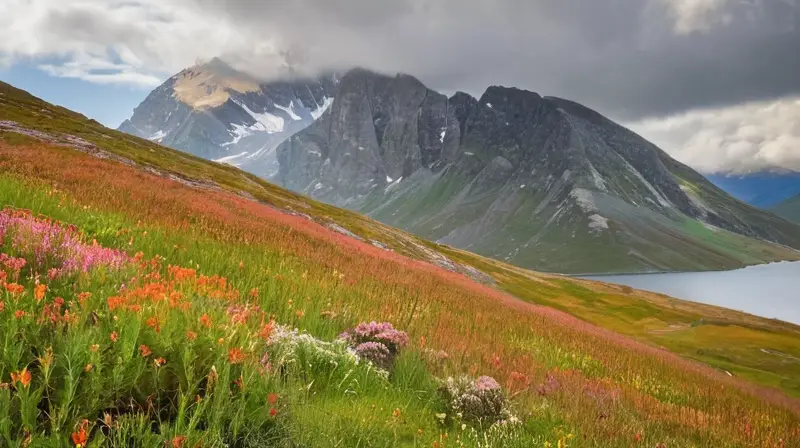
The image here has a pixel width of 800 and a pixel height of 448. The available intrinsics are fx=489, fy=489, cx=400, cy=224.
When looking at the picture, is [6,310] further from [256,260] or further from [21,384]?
[256,260]

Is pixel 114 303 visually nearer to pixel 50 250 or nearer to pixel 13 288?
pixel 13 288

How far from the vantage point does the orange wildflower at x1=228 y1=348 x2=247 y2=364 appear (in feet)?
12.4

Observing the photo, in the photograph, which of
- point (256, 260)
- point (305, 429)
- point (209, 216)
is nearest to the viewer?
point (305, 429)

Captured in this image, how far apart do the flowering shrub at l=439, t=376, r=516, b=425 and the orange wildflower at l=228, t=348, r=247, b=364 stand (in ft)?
8.09

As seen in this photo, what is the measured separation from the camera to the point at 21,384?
2.78 metres

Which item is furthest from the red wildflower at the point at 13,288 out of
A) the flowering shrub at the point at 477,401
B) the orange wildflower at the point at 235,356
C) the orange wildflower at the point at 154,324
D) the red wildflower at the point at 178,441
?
the flowering shrub at the point at 477,401

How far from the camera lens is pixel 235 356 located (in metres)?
3.79

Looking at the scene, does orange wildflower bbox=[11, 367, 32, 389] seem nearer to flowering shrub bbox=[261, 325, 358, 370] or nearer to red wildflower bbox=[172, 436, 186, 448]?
red wildflower bbox=[172, 436, 186, 448]

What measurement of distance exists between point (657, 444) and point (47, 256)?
6.95m

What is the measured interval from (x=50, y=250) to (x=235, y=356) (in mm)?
2966

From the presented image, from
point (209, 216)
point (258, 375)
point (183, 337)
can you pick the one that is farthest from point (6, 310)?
point (209, 216)

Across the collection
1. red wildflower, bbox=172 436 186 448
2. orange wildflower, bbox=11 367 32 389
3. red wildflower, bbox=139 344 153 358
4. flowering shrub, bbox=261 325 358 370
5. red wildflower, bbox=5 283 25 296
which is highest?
red wildflower, bbox=5 283 25 296

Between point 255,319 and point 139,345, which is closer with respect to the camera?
point 139,345

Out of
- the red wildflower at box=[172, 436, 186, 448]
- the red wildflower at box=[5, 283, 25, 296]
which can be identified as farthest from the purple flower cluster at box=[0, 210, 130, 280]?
the red wildflower at box=[172, 436, 186, 448]
